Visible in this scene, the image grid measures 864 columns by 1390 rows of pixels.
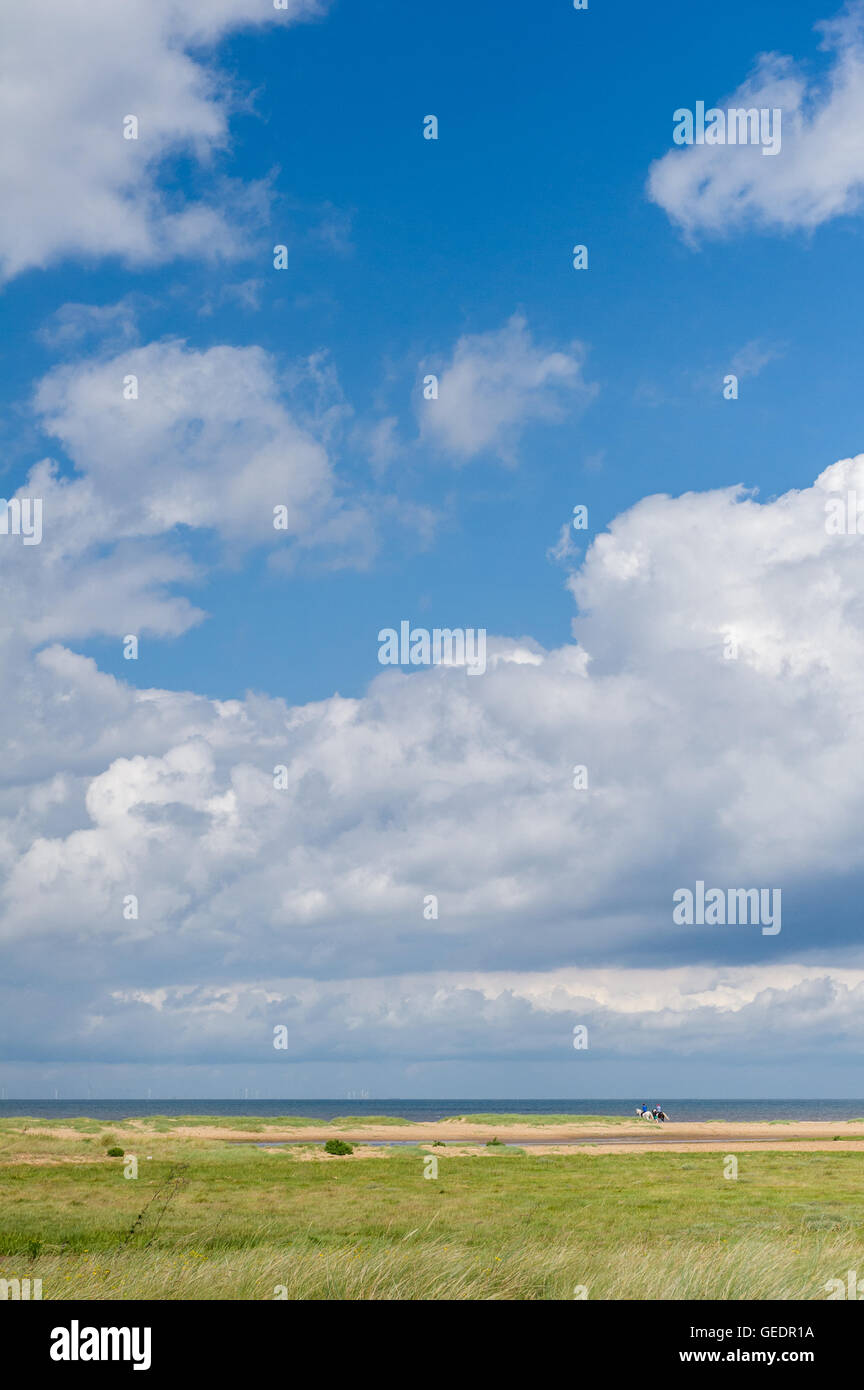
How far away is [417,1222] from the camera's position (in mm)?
34031

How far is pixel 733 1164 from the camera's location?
172 feet

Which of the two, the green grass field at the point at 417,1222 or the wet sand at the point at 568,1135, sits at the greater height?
the green grass field at the point at 417,1222

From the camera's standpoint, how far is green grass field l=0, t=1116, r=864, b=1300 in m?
12.3

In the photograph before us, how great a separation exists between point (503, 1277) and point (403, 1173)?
44.6 metres

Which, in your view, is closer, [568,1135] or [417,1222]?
[417,1222]

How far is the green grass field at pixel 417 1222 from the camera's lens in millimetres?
12281

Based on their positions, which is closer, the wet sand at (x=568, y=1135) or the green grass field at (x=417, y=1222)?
the green grass field at (x=417, y=1222)

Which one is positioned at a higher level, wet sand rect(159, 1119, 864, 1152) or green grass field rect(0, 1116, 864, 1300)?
green grass field rect(0, 1116, 864, 1300)

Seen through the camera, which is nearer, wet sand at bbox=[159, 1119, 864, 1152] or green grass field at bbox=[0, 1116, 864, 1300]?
green grass field at bbox=[0, 1116, 864, 1300]

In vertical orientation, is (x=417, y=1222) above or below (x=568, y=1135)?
above
